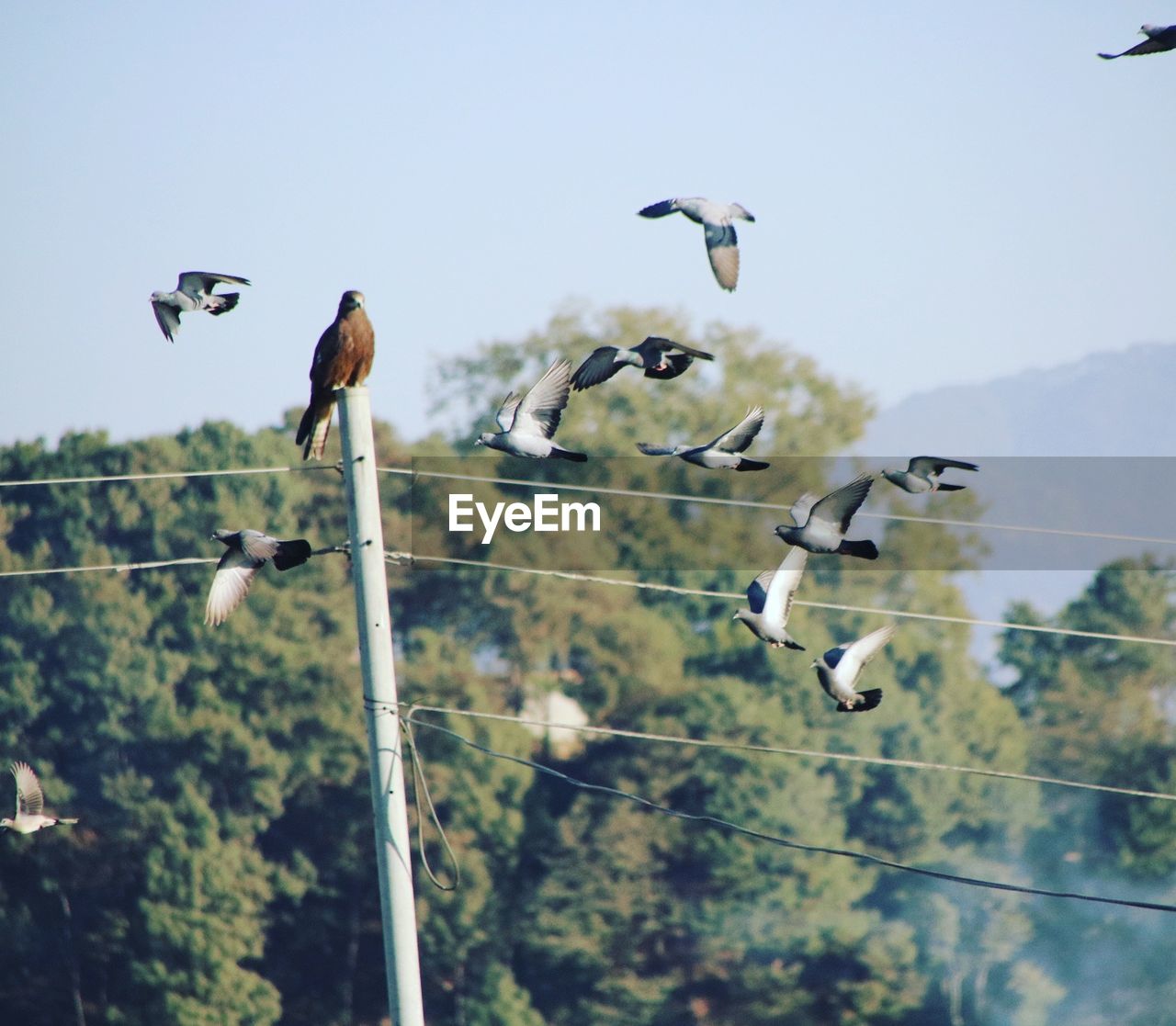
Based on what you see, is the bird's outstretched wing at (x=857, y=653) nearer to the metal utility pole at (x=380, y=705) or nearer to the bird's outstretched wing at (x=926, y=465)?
the bird's outstretched wing at (x=926, y=465)

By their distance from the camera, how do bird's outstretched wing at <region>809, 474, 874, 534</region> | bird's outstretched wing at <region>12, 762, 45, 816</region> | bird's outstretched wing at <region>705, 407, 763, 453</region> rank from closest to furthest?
bird's outstretched wing at <region>809, 474, 874, 534</region> < bird's outstretched wing at <region>705, 407, 763, 453</region> < bird's outstretched wing at <region>12, 762, 45, 816</region>

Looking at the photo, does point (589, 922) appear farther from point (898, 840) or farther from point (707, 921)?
point (898, 840)

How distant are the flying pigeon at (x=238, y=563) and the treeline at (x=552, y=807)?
27.7 m

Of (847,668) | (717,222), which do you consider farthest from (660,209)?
(847,668)

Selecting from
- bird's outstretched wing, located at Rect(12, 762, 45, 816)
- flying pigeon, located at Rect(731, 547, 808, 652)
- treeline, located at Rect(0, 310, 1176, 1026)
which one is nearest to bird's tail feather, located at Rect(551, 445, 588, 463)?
flying pigeon, located at Rect(731, 547, 808, 652)

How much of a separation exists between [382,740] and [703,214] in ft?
12.7

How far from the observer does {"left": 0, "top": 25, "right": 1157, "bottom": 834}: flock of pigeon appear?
29.5ft

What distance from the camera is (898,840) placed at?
39844 millimetres

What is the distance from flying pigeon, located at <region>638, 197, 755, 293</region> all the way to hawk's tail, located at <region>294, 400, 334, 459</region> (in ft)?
6.71

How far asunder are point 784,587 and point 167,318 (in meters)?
3.57

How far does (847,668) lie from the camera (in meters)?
8.94

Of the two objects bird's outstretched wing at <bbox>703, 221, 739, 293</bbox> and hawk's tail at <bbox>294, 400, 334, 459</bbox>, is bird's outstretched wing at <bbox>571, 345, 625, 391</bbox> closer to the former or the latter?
bird's outstretched wing at <bbox>703, 221, 739, 293</bbox>

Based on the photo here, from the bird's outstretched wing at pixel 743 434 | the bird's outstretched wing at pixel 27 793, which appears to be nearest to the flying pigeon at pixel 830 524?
the bird's outstretched wing at pixel 743 434

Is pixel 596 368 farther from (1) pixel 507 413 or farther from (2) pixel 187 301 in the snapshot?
(2) pixel 187 301
